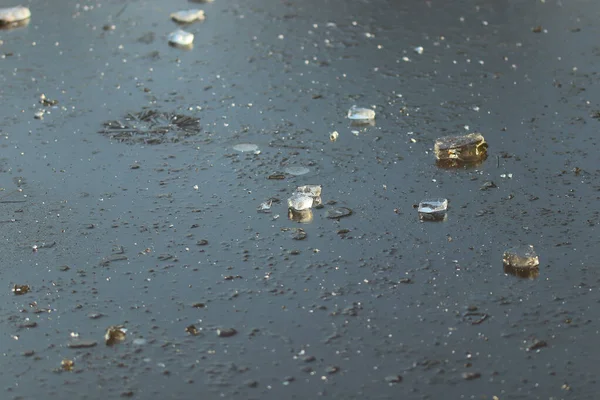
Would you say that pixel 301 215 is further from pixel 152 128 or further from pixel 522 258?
pixel 152 128

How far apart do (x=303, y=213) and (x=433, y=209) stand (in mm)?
465

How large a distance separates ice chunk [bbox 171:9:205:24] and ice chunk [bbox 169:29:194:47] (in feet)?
1.05

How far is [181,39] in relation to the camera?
5035 millimetres

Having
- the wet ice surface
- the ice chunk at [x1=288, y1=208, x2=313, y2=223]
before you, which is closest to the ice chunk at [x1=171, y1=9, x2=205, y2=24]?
the wet ice surface

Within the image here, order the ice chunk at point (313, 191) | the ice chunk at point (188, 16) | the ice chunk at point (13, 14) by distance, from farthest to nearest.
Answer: the ice chunk at point (13, 14) → the ice chunk at point (188, 16) → the ice chunk at point (313, 191)

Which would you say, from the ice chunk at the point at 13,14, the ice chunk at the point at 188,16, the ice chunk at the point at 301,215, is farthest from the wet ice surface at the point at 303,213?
the ice chunk at the point at 13,14

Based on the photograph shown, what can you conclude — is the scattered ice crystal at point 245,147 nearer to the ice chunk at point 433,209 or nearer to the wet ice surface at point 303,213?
the wet ice surface at point 303,213

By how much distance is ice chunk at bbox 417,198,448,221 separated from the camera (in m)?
3.17

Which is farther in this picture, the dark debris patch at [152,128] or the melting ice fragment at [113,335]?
the dark debris patch at [152,128]

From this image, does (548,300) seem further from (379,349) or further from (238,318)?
(238,318)

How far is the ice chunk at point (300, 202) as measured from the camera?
10.6ft

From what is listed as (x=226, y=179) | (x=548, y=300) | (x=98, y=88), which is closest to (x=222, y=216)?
(x=226, y=179)

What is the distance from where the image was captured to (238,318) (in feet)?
8.57

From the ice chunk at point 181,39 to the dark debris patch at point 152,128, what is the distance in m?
0.99
